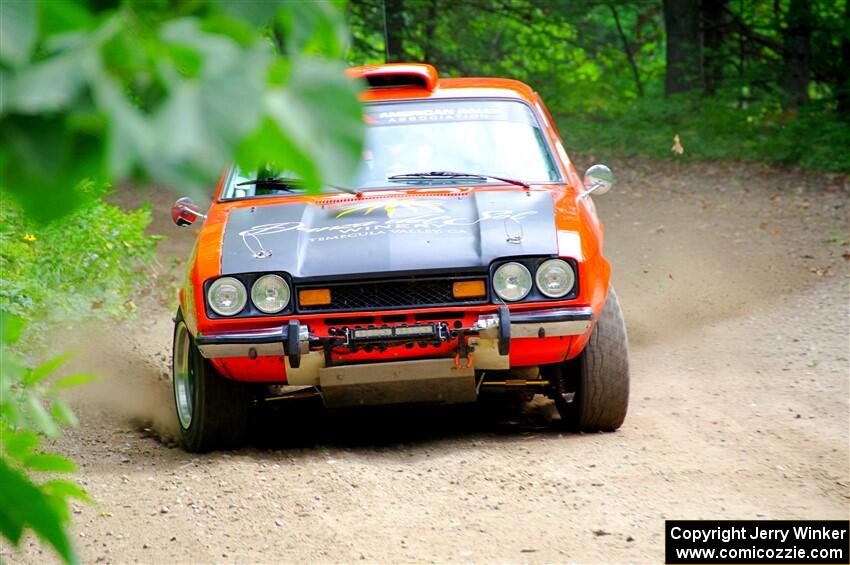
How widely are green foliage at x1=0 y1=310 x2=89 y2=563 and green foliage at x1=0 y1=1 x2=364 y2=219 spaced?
36 centimetres

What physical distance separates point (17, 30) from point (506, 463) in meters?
4.59

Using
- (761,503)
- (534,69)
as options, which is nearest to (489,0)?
(534,69)

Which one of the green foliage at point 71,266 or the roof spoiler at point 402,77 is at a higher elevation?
the roof spoiler at point 402,77

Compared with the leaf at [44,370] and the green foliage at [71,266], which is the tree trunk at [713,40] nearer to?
the green foliage at [71,266]

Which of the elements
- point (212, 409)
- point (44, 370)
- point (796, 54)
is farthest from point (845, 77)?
point (44, 370)

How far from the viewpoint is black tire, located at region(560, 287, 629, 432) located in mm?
5773

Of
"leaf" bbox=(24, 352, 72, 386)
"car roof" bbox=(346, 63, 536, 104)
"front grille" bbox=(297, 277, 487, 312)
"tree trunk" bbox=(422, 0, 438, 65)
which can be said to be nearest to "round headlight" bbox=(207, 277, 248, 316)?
"front grille" bbox=(297, 277, 487, 312)

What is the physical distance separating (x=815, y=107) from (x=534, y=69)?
5.70m

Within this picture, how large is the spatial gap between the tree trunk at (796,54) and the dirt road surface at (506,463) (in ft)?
23.8

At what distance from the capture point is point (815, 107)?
1532 cm

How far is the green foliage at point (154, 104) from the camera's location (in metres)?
0.84

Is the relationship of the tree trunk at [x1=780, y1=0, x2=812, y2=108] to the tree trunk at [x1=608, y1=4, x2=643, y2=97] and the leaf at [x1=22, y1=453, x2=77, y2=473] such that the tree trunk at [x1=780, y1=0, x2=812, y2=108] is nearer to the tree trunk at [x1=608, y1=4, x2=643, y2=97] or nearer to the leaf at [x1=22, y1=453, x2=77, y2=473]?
the tree trunk at [x1=608, y1=4, x2=643, y2=97]

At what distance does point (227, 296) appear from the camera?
5.41 meters

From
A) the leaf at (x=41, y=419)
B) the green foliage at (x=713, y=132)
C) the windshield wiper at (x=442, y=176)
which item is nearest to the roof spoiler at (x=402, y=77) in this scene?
the windshield wiper at (x=442, y=176)
